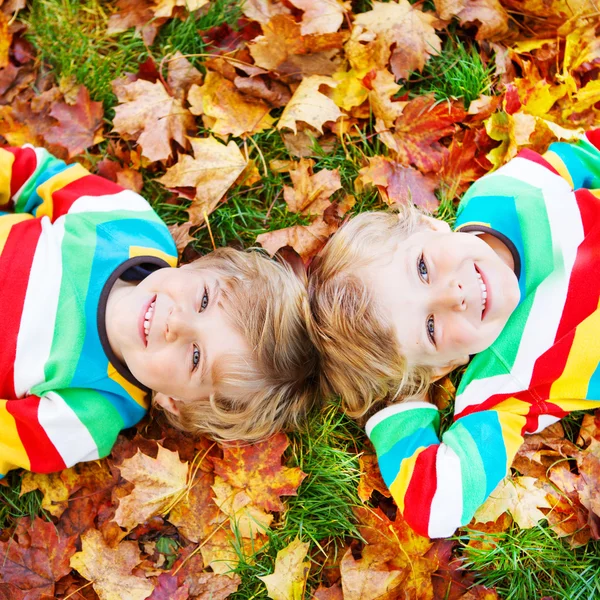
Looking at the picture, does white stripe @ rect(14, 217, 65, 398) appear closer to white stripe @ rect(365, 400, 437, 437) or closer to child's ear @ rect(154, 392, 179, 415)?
child's ear @ rect(154, 392, 179, 415)

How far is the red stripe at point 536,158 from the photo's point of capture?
2744 millimetres

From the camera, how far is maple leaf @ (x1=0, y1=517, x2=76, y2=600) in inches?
101

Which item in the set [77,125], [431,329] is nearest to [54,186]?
[77,125]

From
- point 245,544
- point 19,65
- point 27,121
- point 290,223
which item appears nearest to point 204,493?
point 245,544

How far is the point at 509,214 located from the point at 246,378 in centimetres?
135

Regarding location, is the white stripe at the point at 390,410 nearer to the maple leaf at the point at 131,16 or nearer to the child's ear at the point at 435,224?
the child's ear at the point at 435,224

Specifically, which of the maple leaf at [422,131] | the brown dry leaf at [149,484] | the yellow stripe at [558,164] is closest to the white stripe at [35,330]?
the brown dry leaf at [149,484]

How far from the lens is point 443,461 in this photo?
2.45 meters

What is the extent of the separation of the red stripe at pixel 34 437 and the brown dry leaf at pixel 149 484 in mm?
302

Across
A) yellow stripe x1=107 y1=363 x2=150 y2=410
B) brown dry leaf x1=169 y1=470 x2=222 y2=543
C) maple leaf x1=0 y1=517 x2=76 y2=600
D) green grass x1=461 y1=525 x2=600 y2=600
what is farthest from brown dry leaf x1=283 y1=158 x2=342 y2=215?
maple leaf x1=0 y1=517 x2=76 y2=600

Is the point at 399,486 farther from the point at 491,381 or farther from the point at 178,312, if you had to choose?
the point at 178,312

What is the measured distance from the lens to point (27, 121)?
305 cm

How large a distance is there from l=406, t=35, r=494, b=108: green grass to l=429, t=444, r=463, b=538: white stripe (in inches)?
66.7

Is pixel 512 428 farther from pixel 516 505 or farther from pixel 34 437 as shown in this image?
pixel 34 437
